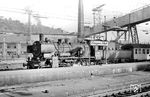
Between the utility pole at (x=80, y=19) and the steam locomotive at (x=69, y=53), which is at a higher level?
the utility pole at (x=80, y=19)

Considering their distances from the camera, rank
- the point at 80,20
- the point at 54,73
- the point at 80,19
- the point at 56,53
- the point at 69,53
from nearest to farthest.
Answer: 1. the point at 54,73
2. the point at 56,53
3. the point at 69,53
4. the point at 80,20
5. the point at 80,19

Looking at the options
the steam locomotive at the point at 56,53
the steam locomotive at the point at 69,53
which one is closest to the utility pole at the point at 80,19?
the steam locomotive at the point at 69,53

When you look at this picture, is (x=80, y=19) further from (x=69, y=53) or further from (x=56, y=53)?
(x=56, y=53)

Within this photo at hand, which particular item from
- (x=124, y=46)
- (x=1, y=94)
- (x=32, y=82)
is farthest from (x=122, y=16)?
(x=1, y=94)

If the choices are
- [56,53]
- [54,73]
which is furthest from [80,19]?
[54,73]

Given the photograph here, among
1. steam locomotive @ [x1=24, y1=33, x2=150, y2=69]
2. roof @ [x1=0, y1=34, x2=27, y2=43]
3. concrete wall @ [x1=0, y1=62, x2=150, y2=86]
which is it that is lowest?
concrete wall @ [x1=0, y1=62, x2=150, y2=86]

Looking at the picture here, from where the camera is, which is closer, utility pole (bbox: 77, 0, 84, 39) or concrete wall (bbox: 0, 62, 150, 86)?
concrete wall (bbox: 0, 62, 150, 86)

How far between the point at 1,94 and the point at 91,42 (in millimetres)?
14965

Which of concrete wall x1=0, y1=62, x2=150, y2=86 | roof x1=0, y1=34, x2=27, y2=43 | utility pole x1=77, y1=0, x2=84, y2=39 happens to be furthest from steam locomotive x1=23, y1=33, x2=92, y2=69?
roof x1=0, y1=34, x2=27, y2=43

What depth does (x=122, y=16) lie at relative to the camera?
123 feet

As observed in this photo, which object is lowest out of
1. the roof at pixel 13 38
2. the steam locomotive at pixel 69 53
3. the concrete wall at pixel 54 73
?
the concrete wall at pixel 54 73

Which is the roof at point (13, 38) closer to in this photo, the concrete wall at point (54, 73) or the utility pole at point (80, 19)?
the utility pole at point (80, 19)

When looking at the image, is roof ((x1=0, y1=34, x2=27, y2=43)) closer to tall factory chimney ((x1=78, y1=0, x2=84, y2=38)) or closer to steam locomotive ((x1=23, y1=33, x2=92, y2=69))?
tall factory chimney ((x1=78, y1=0, x2=84, y2=38))

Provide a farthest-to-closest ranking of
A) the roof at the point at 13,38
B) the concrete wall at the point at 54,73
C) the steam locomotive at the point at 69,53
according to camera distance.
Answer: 1. the roof at the point at 13,38
2. the steam locomotive at the point at 69,53
3. the concrete wall at the point at 54,73
